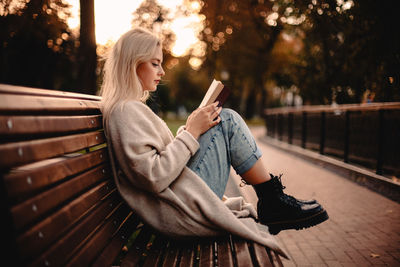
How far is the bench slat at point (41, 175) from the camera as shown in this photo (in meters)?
1.20

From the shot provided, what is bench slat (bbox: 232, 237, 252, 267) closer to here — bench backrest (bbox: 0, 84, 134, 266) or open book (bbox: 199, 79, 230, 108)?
bench backrest (bbox: 0, 84, 134, 266)

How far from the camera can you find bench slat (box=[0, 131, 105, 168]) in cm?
119

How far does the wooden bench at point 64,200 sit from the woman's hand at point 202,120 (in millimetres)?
569

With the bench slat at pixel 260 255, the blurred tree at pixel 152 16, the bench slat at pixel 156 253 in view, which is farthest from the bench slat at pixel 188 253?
the blurred tree at pixel 152 16

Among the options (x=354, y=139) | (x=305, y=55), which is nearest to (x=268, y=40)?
(x=305, y=55)

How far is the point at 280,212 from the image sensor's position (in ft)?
8.73

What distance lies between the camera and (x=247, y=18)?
73.9ft

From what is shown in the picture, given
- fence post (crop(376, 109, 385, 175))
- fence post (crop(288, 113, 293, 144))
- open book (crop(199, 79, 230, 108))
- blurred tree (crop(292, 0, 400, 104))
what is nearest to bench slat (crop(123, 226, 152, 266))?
open book (crop(199, 79, 230, 108))

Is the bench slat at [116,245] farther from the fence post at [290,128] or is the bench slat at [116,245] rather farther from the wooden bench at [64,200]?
the fence post at [290,128]

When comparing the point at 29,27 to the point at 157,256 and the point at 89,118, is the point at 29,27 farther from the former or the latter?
the point at 157,256

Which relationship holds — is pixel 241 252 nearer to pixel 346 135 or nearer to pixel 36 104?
pixel 36 104

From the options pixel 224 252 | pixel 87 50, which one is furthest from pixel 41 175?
pixel 87 50

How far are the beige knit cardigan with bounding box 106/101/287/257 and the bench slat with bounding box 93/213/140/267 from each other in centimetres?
17

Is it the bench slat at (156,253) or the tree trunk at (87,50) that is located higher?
the tree trunk at (87,50)
